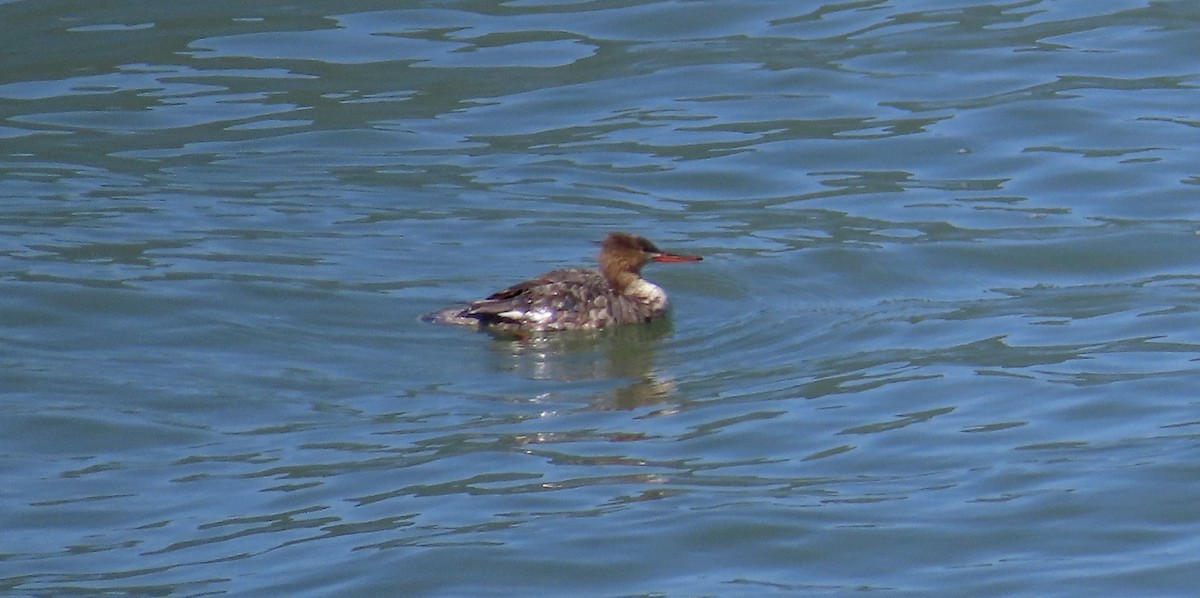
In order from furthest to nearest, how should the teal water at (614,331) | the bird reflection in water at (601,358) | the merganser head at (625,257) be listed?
the merganser head at (625,257) → the bird reflection in water at (601,358) → the teal water at (614,331)

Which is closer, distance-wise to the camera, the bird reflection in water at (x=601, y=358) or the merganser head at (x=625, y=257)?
the bird reflection in water at (x=601, y=358)

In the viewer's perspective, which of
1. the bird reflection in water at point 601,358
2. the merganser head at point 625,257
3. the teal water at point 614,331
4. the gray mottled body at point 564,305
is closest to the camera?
the teal water at point 614,331

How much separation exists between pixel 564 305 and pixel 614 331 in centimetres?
34

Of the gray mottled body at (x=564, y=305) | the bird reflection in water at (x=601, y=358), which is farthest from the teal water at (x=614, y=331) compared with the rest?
the gray mottled body at (x=564, y=305)

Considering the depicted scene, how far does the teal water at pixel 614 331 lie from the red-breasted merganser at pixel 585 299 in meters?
0.16

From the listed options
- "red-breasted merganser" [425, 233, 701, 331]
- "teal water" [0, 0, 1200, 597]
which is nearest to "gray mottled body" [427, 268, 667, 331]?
"red-breasted merganser" [425, 233, 701, 331]

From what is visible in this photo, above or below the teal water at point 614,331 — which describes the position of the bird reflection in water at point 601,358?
below

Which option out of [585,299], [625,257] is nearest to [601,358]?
[585,299]

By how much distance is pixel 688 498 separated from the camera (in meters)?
8.06

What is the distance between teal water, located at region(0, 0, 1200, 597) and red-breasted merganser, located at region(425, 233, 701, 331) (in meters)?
0.16

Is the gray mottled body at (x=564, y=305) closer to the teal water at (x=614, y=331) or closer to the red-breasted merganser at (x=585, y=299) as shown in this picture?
the red-breasted merganser at (x=585, y=299)

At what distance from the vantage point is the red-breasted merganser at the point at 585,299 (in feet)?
36.7

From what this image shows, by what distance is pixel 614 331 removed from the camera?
37.9 ft

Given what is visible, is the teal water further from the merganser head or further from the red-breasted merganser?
the merganser head
